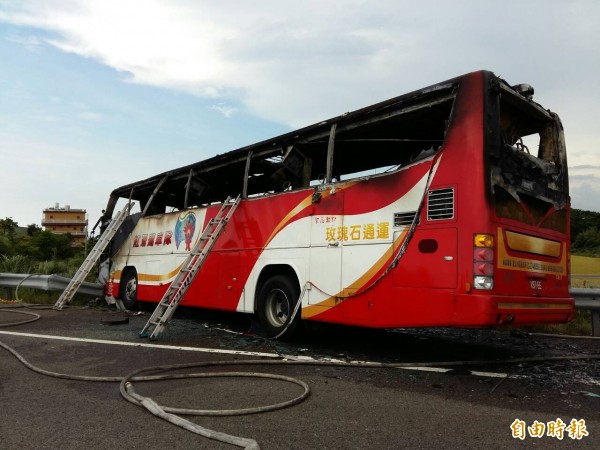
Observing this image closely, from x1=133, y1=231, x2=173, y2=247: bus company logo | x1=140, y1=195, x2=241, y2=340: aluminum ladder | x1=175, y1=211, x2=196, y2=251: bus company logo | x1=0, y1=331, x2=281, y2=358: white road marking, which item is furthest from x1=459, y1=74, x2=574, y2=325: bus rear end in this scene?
x1=133, y1=231, x2=173, y2=247: bus company logo

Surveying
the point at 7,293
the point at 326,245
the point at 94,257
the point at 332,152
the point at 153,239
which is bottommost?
the point at 7,293

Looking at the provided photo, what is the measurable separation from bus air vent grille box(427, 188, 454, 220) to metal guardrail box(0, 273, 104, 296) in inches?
417

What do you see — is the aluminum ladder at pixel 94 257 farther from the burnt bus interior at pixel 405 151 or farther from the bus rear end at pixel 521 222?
the bus rear end at pixel 521 222

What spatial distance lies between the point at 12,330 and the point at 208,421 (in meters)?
5.93

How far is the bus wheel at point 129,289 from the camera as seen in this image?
12.0m

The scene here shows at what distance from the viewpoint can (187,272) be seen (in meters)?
8.42

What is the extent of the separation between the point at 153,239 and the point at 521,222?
8.34m

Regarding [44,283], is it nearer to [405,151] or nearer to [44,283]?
[44,283]

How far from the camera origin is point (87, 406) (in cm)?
402

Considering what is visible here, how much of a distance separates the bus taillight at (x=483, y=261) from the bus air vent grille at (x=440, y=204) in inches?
16.7

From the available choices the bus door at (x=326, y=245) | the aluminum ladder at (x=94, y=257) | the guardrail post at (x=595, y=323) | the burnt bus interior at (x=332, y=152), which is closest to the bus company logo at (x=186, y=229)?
the burnt bus interior at (x=332, y=152)

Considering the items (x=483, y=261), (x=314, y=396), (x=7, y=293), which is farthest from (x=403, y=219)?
(x=7, y=293)

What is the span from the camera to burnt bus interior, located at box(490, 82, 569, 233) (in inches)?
218

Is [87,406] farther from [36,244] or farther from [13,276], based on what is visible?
[36,244]
